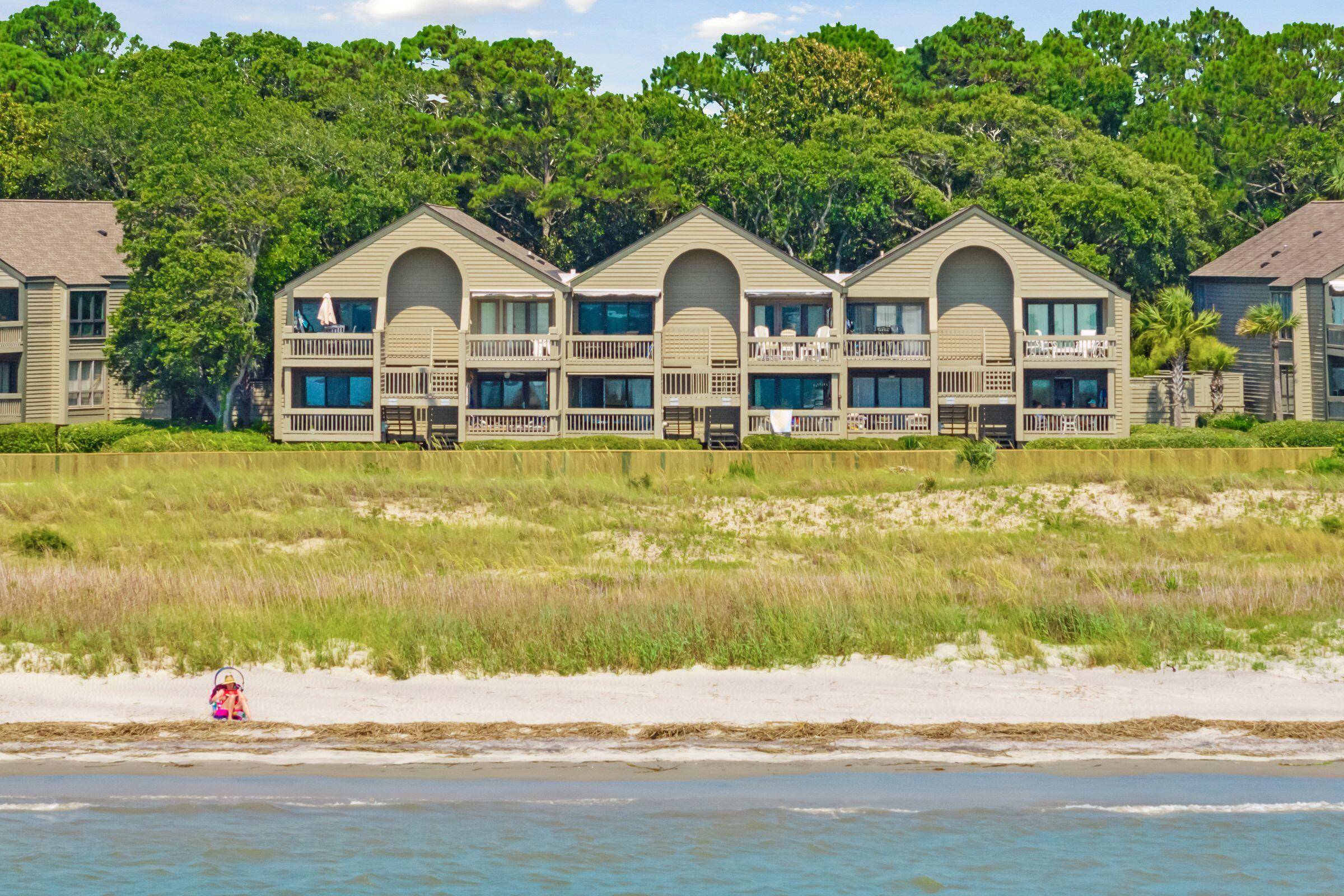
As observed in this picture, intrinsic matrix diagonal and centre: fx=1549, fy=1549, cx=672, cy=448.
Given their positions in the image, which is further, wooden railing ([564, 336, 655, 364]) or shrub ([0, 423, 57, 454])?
wooden railing ([564, 336, 655, 364])

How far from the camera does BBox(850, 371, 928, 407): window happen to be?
52094 millimetres

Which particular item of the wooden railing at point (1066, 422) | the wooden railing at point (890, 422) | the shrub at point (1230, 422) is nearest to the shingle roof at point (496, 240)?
the wooden railing at point (890, 422)

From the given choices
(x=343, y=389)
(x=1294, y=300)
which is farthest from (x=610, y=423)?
(x=1294, y=300)

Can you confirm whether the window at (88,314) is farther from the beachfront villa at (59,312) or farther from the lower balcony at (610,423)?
the lower balcony at (610,423)

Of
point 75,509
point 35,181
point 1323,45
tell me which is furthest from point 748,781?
point 1323,45

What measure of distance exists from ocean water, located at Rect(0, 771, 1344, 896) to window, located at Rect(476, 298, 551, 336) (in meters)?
38.2

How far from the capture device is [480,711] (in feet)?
57.0

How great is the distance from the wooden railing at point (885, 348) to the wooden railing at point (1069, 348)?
3434 millimetres

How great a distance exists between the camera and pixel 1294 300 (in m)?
54.8

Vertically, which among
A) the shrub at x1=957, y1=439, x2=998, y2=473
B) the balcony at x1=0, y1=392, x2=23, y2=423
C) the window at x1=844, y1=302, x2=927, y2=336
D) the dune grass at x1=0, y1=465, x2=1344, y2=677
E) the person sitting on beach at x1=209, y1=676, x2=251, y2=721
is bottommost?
the person sitting on beach at x1=209, y1=676, x2=251, y2=721

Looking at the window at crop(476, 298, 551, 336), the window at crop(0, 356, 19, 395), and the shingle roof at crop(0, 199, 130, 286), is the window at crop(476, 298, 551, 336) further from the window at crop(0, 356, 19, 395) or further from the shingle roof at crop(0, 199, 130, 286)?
the window at crop(0, 356, 19, 395)

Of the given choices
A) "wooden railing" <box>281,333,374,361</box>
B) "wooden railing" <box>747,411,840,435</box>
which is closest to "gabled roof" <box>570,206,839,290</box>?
"wooden railing" <box>747,411,840,435</box>

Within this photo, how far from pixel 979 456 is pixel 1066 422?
12.5 meters

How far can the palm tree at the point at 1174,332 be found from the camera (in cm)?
5362
